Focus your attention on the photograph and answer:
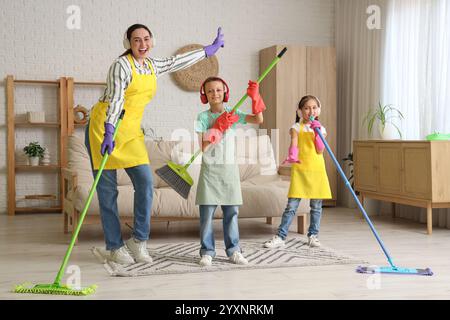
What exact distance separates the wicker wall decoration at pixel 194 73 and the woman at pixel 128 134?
3.16 metres

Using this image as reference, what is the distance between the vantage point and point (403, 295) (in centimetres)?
300

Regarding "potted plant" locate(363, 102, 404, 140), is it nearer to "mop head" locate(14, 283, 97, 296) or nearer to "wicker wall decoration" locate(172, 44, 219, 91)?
"wicker wall decoration" locate(172, 44, 219, 91)

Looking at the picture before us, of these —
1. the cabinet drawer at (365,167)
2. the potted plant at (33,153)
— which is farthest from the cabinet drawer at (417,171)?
the potted plant at (33,153)

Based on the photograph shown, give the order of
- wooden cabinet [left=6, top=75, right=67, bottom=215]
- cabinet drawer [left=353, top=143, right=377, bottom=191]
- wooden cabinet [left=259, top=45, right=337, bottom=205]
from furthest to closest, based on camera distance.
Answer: wooden cabinet [left=259, top=45, right=337, bottom=205] < wooden cabinet [left=6, top=75, right=67, bottom=215] < cabinet drawer [left=353, top=143, right=377, bottom=191]

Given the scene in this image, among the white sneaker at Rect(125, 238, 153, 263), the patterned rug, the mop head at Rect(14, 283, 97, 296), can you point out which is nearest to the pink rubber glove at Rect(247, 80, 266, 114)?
the patterned rug

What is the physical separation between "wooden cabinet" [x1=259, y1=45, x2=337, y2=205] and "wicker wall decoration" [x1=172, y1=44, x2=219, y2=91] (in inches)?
24.8

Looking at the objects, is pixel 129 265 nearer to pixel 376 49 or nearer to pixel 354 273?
pixel 354 273

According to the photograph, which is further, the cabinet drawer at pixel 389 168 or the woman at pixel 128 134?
the cabinet drawer at pixel 389 168

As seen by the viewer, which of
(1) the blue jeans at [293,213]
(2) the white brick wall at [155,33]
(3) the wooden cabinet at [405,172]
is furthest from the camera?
(2) the white brick wall at [155,33]

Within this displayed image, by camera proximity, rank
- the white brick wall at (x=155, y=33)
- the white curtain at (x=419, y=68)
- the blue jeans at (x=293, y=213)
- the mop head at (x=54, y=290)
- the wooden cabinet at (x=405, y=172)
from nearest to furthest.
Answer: the mop head at (x=54, y=290), the blue jeans at (x=293, y=213), the wooden cabinet at (x=405, y=172), the white curtain at (x=419, y=68), the white brick wall at (x=155, y=33)

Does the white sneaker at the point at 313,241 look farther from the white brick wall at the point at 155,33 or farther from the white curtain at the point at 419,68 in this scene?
the white brick wall at the point at 155,33

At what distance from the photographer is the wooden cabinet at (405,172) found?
16.4 feet

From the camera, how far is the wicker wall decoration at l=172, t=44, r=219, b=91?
22.8 ft

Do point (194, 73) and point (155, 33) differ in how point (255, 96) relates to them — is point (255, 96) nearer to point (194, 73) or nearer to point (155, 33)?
point (194, 73)
